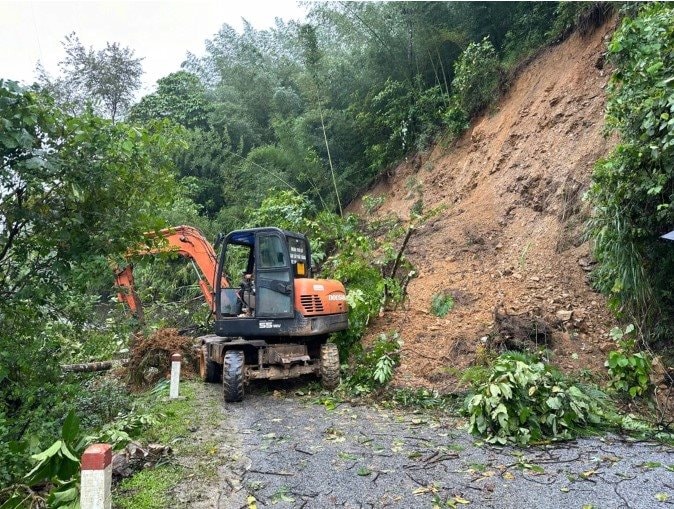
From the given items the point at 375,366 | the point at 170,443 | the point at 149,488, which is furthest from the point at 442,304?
A: the point at 149,488

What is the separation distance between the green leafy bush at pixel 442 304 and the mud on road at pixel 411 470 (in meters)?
3.18

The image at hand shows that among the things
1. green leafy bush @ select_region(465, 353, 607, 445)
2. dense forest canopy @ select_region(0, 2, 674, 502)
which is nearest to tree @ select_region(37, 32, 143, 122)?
dense forest canopy @ select_region(0, 2, 674, 502)

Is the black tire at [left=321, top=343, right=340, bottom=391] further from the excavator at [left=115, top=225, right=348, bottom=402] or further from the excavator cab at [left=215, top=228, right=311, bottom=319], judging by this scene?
the excavator cab at [left=215, top=228, right=311, bottom=319]

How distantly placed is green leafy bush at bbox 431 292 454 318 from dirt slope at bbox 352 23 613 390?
11 cm

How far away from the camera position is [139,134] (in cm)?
457

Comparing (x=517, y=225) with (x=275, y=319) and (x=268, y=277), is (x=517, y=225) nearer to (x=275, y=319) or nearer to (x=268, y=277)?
(x=268, y=277)

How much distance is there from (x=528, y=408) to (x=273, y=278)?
3.65 metres

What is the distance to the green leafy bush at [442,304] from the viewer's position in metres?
8.62

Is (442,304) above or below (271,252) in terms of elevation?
below

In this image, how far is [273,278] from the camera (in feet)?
23.2

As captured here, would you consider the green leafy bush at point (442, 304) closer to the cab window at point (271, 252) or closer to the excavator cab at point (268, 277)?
the excavator cab at point (268, 277)

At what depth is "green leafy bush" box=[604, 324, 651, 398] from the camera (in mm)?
5547

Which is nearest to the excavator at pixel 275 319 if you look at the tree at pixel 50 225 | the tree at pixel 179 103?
the tree at pixel 50 225

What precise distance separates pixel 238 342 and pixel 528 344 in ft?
12.8
